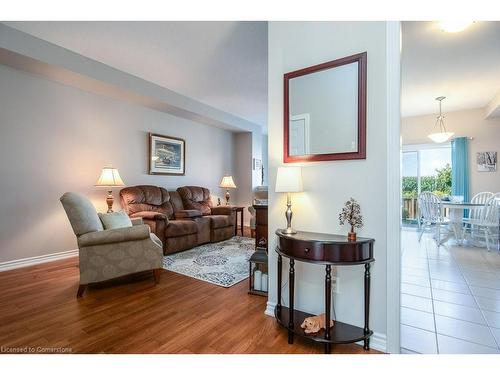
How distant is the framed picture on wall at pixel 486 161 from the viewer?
5.32 metres

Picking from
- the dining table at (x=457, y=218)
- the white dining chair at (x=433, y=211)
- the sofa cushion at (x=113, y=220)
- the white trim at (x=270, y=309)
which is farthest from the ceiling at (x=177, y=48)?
the dining table at (x=457, y=218)

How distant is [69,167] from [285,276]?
3.36m

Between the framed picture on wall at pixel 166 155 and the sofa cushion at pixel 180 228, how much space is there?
51.7 inches

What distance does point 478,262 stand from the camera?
11.6 feet

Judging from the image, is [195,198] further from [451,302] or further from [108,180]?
[451,302]

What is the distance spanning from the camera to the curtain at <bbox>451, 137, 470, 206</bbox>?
5.53 m

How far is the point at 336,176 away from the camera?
1.88m

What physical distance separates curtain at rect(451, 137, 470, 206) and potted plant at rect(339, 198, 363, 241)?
5.37 m

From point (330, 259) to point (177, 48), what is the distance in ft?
9.42

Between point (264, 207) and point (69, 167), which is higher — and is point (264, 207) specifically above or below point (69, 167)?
below

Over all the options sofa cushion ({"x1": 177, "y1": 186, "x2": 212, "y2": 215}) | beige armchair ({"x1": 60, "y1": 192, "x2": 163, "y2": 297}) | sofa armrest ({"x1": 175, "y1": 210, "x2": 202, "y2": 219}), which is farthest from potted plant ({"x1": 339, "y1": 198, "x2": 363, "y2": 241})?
sofa cushion ({"x1": 177, "y1": 186, "x2": 212, "y2": 215})

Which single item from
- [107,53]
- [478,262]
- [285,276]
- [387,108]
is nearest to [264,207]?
[285,276]

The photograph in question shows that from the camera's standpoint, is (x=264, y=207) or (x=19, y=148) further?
(x=19, y=148)

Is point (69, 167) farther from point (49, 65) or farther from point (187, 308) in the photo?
point (187, 308)
